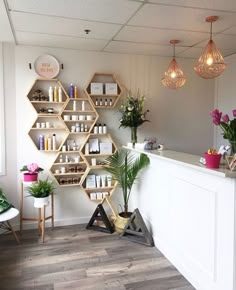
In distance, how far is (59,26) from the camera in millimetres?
2686

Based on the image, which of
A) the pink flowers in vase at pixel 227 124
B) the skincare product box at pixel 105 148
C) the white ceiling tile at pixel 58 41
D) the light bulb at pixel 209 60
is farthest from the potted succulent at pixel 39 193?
the light bulb at pixel 209 60

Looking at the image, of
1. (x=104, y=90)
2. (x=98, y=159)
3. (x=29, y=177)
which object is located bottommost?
(x=29, y=177)

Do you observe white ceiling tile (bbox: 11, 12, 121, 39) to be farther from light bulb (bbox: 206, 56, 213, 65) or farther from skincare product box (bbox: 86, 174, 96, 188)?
skincare product box (bbox: 86, 174, 96, 188)

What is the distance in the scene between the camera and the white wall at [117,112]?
3373mm

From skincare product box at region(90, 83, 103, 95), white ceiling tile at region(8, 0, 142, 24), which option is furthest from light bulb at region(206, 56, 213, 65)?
skincare product box at region(90, 83, 103, 95)

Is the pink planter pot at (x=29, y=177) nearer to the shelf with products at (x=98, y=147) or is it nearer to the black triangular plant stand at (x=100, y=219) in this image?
the shelf with products at (x=98, y=147)

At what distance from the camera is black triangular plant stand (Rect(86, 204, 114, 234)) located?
3.37 meters

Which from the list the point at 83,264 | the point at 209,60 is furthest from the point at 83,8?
the point at 83,264

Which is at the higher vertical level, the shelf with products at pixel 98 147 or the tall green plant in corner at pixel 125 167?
the shelf with products at pixel 98 147

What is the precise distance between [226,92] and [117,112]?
5.56 ft

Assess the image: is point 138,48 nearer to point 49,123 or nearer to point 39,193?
point 49,123

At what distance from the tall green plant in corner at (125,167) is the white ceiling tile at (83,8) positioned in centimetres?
156

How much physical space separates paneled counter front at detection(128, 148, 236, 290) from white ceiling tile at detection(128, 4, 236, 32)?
4.36 feet

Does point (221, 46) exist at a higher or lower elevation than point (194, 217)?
higher
